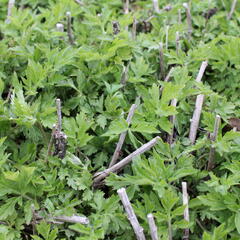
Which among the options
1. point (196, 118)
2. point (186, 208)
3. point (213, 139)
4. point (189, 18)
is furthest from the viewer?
point (189, 18)

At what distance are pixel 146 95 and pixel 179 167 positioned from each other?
52 cm

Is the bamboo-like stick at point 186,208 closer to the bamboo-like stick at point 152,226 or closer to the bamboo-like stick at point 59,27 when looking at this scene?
the bamboo-like stick at point 152,226

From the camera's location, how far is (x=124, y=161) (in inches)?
83.4

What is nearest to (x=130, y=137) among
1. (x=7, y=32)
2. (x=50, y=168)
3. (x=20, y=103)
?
(x=50, y=168)

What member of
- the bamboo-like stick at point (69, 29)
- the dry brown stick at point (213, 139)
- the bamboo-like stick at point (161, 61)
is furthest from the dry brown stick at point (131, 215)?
the bamboo-like stick at point (69, 29)

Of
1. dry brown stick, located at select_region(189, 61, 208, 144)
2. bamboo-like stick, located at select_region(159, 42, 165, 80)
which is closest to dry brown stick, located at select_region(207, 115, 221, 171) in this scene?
dry brown stick, located at select_region(189, 61, 208, 144)

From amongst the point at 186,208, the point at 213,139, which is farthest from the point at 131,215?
the point at 213,139

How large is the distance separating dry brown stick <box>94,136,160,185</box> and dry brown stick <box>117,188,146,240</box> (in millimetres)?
263

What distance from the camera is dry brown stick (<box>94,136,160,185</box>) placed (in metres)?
2.10

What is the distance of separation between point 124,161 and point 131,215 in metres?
0.32

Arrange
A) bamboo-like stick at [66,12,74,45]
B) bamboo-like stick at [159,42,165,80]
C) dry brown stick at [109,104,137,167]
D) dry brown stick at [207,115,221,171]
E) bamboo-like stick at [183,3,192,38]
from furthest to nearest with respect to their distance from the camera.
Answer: bamboo-like stick at [183,3,192,38]
bamboo-like stick at [66,12,74,45]
bamboo-like stick at [159,42,165,80]
dry brown stick at [109,104,137,167]
dry brown stick at [207,115,221,171]

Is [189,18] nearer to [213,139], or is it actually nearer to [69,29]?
[69,29]

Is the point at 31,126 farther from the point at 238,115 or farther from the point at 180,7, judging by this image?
the point at 180,7

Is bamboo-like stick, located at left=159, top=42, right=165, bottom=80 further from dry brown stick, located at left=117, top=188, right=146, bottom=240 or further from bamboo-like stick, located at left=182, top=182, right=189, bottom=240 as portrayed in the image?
dry brown stick, located at left=117, top=188, right=146, bottom=240
